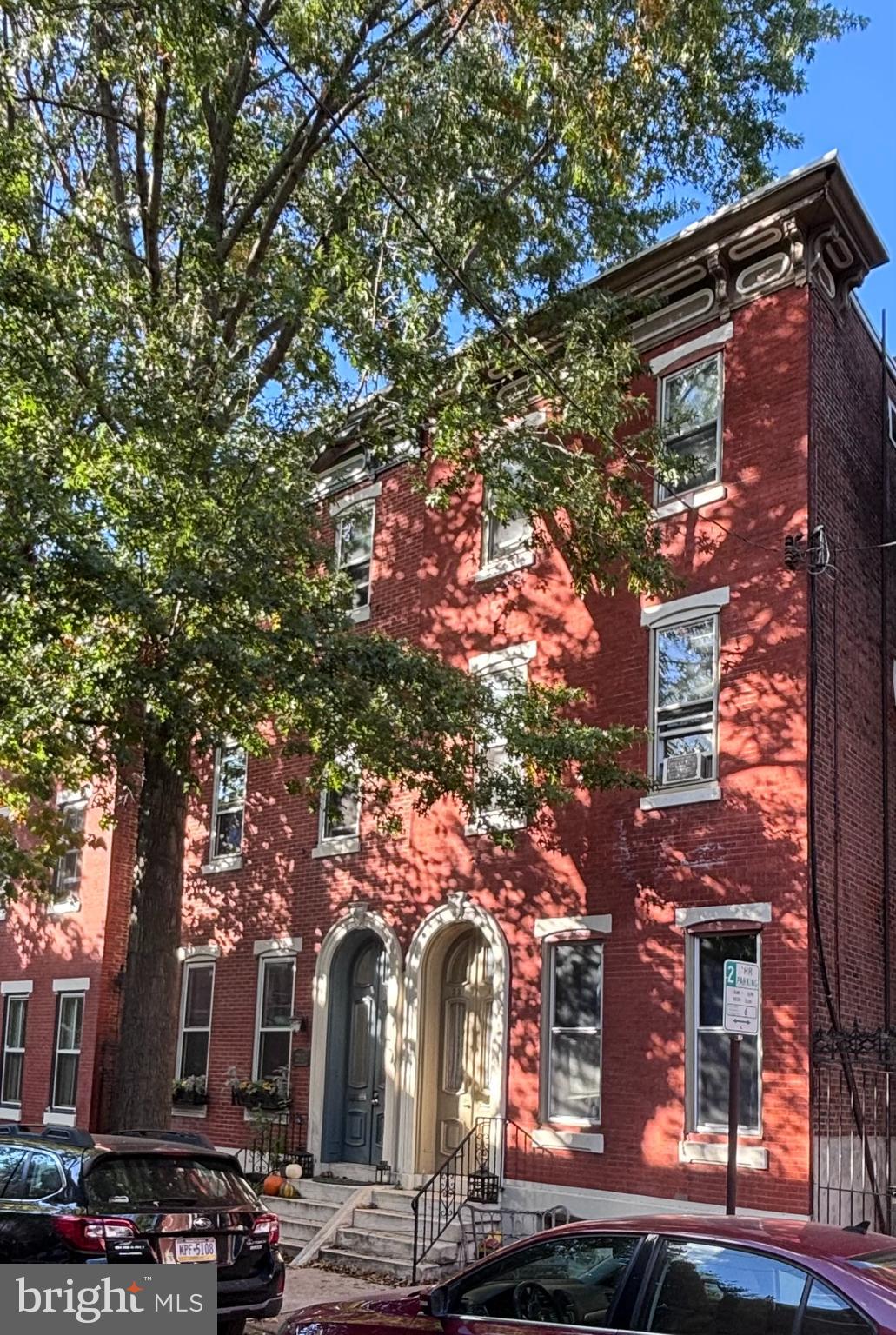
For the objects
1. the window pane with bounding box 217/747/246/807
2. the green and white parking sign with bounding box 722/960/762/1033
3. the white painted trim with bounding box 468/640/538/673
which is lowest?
the green and white parking sign with bounding box 722/960/762/1033

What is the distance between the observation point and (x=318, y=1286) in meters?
12.7

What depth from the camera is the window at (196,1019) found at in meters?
19.8

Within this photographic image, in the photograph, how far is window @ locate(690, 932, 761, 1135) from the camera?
1265 cm

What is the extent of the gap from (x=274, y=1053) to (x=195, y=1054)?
6.78 ft

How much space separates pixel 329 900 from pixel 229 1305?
9507mm

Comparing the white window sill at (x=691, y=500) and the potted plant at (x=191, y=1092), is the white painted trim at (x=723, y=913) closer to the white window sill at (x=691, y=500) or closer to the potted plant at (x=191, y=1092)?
the white window sill at (x=691, y=500)

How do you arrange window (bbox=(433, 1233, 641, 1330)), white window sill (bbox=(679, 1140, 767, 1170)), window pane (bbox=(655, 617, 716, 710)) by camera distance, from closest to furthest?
window (bbox=(433, 1233, 641, 1330)) → white window sill (bbox=(679, 1140, 767, 1170)) → window pane (bbox=(655, 617, 716, 710))

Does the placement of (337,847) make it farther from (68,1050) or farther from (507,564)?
(68,1050)

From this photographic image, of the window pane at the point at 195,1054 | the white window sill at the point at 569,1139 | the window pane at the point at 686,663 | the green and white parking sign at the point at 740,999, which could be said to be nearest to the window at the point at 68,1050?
the window pane at the point at 195,1054

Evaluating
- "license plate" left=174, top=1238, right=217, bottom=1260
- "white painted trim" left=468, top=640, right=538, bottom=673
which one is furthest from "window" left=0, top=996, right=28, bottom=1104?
"license plate" left=174, top=1238, right=217, bottom=1260

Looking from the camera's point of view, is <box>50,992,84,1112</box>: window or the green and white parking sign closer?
the green and white parking sign

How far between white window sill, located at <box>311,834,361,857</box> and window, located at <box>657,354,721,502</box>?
6.32 meters

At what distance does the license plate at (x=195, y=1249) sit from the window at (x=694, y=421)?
357 inches

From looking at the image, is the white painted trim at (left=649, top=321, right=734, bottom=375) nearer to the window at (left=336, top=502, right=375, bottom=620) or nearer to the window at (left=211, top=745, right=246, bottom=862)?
the window at (left=336, top=502, right=375, bottom=620)
